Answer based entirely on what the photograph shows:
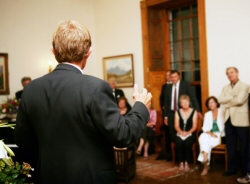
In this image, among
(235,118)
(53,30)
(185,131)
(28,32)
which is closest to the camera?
(235,118)

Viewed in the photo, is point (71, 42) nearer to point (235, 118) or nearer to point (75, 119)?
point (75, 119)

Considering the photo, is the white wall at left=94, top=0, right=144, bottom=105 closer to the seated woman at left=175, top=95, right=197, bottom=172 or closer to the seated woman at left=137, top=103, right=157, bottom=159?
the seated woman at left=137, top=103, right=157, bottom=159

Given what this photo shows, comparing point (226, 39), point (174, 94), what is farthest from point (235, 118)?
point (226, 39)

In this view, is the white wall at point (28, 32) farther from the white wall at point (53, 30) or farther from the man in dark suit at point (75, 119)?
the man in dark suit at point (75, 119)

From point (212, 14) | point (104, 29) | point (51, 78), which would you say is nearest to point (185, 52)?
point (212, 14)

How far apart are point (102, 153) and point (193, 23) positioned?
689 cm

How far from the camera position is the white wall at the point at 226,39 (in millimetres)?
6492

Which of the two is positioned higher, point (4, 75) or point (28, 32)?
point (28, 32)

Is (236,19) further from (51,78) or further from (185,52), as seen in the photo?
(51,78)

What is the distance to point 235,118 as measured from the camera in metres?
5.46

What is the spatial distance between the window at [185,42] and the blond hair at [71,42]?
21.6 ft

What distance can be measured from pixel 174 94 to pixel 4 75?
12.6 feet

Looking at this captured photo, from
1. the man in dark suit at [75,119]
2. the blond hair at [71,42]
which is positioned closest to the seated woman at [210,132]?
the man in dark suit at [75,119]

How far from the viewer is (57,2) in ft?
30.2
